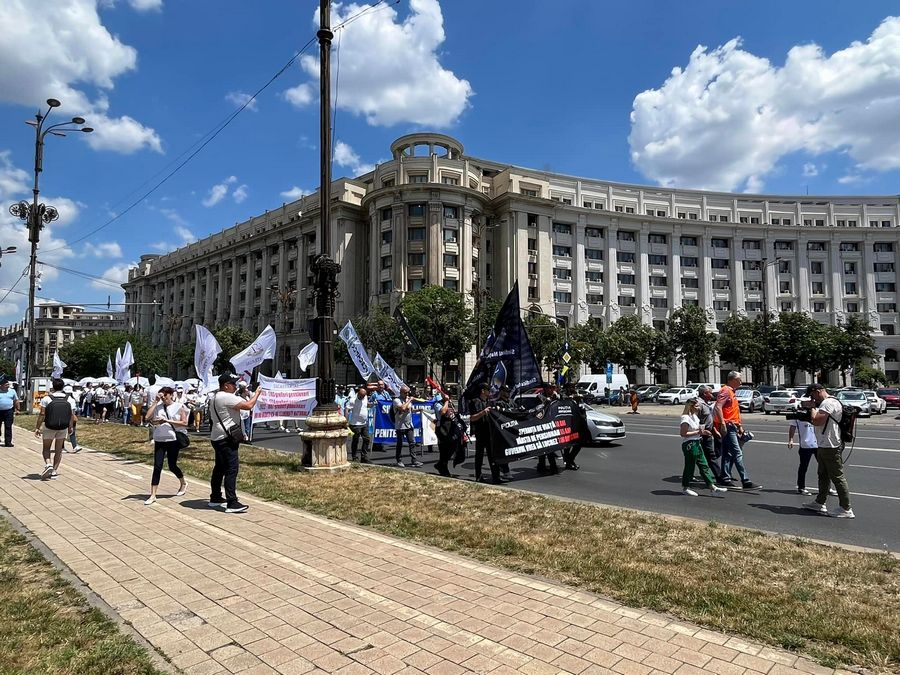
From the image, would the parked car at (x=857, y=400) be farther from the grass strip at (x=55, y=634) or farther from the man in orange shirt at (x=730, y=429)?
the grass strip at (x=55, y=634)

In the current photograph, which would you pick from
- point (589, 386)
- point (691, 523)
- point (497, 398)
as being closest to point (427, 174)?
point (589, 386)

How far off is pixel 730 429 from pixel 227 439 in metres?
8.20

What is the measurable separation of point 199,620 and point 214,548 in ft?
6.10

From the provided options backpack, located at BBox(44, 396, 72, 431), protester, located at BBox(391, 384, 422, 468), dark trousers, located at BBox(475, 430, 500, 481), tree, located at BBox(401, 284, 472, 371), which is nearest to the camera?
backpack, located at BBox(44, 396, 72, 431)

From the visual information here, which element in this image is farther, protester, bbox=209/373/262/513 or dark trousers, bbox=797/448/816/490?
dark trousers, bbox=797/448/816/490

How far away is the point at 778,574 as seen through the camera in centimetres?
500

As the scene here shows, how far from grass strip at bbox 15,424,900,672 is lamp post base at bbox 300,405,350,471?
3.89 feet

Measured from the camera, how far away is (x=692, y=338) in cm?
5891

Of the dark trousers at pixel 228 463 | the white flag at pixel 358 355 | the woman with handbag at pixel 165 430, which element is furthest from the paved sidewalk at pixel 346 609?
the white flag at pixel 358 355

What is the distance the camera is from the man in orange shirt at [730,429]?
9.71 meters

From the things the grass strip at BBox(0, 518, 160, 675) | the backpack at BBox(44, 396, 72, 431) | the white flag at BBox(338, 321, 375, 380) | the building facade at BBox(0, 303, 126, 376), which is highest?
the building facade at BBox(0, 303, 126, 376)

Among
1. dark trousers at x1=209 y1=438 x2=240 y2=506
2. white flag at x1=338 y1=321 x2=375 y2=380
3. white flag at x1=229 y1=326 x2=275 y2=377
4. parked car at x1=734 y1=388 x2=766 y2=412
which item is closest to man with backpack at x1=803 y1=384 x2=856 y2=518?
dark trousers at x1=209 y1=438 x2=240 y2=506

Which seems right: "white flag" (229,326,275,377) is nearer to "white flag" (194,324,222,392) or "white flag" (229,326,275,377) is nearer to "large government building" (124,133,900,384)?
"white flag" (194,324,222,392)

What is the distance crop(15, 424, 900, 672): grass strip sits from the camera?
389cm
